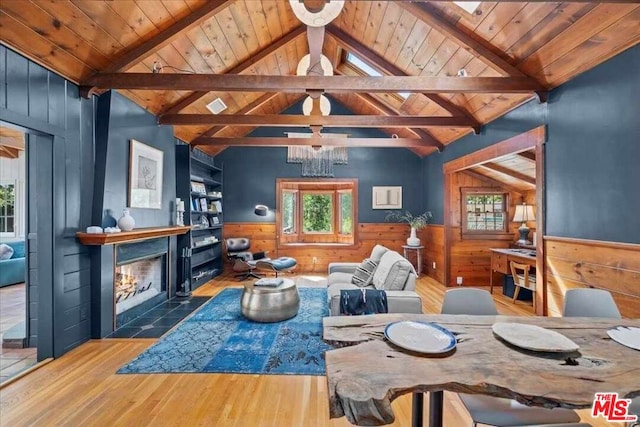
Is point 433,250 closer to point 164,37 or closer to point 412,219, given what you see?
point 412,219

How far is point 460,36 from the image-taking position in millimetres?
3133

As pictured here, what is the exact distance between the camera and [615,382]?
1053 mm

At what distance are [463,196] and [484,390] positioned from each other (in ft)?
17.1

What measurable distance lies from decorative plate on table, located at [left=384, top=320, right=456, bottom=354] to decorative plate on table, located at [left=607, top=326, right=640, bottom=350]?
2.45 ft

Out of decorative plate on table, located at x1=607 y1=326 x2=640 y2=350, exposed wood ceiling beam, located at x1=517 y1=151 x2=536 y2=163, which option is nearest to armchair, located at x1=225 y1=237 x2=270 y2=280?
exposed wood ceiling beam, located at x1=517 y1=151 x2=536 y2=163

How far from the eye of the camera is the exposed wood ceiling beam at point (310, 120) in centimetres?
440

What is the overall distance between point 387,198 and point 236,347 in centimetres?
491

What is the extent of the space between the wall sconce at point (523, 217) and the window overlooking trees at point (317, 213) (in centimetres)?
324

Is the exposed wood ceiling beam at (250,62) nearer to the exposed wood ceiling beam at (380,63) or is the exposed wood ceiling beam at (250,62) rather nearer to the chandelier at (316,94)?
the exposed wood ceiling beam at (380,63)

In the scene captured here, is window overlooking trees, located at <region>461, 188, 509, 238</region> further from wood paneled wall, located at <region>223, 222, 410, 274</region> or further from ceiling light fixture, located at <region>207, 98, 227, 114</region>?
ceiling light fixture, located at <region>207, 98, 227, 114</region>

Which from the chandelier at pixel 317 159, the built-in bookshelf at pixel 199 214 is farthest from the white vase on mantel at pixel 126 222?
the chandelier at pixel 317 159

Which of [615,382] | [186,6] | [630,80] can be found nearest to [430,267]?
[630,80]

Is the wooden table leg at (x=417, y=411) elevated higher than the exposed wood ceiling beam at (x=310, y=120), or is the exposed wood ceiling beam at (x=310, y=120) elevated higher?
the exposed wood ceiling beam at (x=310, y=120)

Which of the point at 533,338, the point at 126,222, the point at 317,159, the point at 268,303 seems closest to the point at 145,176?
the point at 126,222
